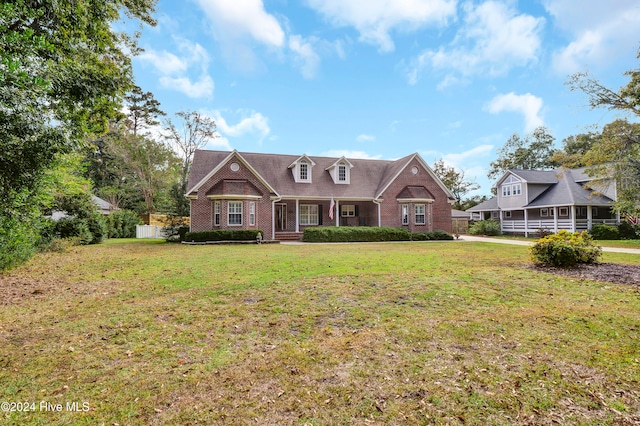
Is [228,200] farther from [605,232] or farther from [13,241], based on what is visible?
[605,232]

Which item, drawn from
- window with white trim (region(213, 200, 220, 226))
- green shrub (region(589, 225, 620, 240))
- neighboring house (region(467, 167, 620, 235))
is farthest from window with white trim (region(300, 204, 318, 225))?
green shrub (region(589, 225, 620, 240))

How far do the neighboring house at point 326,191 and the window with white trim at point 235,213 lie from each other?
783mm

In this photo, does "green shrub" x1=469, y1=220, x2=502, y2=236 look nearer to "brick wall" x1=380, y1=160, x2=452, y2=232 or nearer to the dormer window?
the dormer window

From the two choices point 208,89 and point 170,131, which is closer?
point 208,89

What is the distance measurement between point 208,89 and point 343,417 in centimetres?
1977

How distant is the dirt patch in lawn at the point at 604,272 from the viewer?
8.30 meters

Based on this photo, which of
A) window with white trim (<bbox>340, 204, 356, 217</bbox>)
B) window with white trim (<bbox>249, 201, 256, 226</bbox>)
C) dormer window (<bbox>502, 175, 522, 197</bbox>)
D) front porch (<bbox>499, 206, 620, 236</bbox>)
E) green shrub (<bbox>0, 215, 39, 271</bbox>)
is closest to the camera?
green shrub (<bbox>0, 215, 39, 271</bbox>)

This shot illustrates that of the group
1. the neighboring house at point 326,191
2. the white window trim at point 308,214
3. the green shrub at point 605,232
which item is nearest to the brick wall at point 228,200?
the neighboring house at point 326,191

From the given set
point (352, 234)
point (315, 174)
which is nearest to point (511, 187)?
point (352, 234)

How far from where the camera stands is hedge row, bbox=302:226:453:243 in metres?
23.4

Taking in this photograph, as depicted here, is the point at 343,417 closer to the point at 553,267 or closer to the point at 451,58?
the point at 553,267

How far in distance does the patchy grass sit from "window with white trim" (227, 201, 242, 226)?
Result: 49.3 ft

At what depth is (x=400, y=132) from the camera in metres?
26.7

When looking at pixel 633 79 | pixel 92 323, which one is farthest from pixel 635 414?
pixel 633 79
